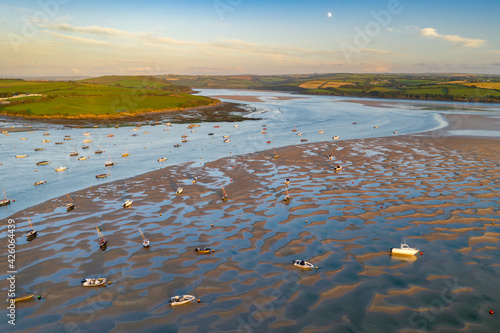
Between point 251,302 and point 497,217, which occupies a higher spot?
point 497,217

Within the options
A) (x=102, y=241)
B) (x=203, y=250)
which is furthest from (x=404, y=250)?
(x=102, y=241)

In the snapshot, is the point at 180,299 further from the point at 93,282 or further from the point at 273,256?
the point at 273,256

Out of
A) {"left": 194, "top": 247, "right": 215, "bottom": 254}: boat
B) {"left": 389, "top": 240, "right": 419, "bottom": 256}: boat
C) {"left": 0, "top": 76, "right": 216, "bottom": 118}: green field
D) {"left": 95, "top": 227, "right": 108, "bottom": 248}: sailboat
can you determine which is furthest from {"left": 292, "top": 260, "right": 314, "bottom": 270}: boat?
{"left": 0, "top": 76, "right": 216, "bottom": 118}: green field

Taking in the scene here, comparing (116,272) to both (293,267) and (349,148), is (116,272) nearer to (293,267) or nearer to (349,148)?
(293,267)

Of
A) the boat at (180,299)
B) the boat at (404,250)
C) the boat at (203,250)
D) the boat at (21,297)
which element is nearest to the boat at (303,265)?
the boat at (404,250)

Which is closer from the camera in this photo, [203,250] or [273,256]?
[273,256]

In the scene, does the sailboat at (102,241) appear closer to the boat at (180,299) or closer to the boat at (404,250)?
the boat at (180,299)

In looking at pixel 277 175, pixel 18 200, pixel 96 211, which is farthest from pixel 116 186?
pixel 277 175
